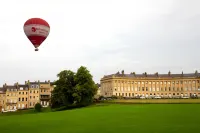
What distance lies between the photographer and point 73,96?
261 ft

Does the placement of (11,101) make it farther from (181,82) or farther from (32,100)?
(181,82)

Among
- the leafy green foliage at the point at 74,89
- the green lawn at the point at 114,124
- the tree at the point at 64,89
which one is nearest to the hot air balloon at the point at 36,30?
the green lawn at the point at 114,124

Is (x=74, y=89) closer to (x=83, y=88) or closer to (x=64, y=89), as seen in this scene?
(x=83, y=88)

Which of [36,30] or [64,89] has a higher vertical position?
[36,30]

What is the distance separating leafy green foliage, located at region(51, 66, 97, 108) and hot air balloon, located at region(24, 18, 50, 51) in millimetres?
37339

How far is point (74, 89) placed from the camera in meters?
81.8

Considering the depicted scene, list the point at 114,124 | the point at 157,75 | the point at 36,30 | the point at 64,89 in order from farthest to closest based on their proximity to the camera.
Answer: the point at 157,75, the point at 64,89, the point at 36,30, the point at 114,124

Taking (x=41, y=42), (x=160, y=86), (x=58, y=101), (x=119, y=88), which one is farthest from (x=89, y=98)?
(x=160, y=86)

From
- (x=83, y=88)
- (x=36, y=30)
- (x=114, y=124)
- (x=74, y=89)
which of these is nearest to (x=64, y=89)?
(x=74, y=89)

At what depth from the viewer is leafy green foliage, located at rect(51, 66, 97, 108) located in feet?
265

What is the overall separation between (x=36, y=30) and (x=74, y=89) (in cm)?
4110

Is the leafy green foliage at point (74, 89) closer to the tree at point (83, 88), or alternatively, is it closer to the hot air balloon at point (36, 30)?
the tree at point (83, 88)

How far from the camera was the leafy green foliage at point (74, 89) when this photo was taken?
8081 cm

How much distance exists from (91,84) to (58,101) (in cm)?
1062
